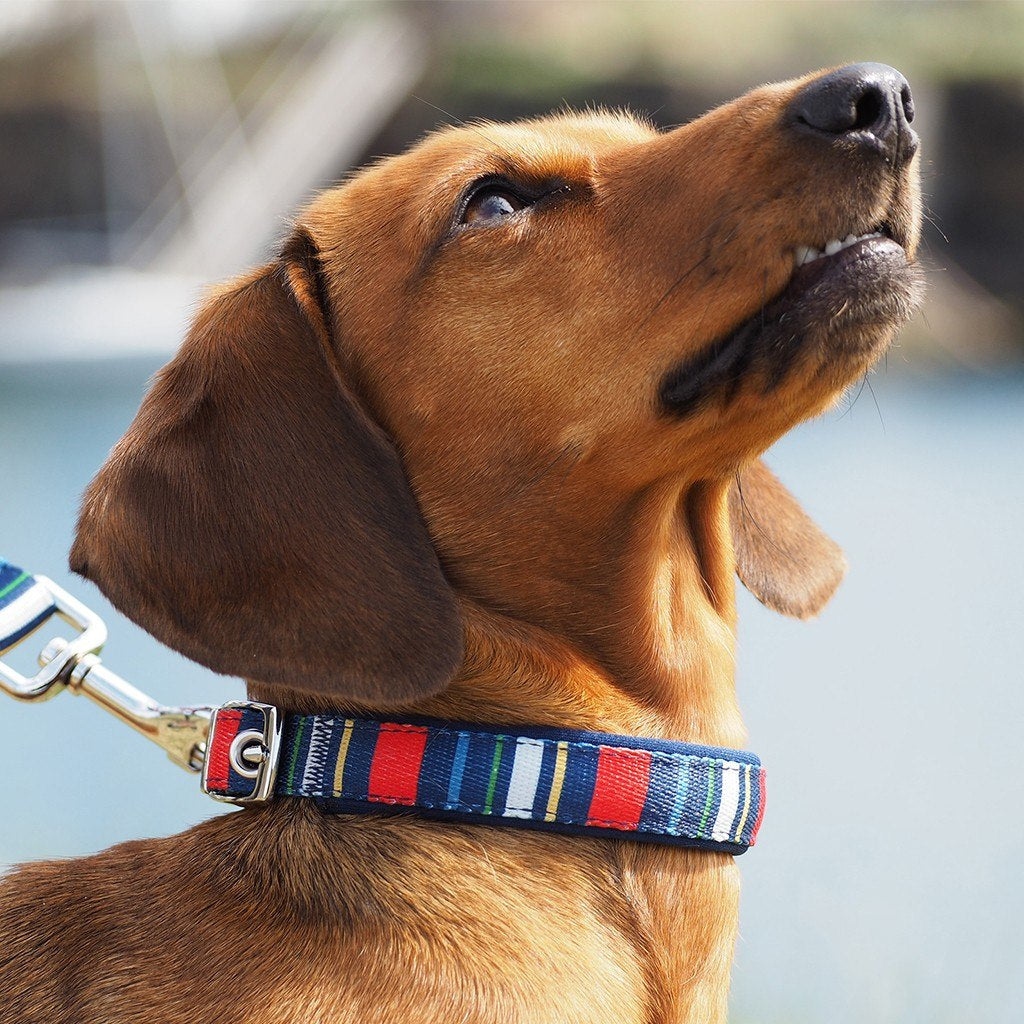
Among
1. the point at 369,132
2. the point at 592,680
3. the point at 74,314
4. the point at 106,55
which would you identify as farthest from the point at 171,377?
the point at 106,55

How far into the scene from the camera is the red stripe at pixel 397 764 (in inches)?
78.5

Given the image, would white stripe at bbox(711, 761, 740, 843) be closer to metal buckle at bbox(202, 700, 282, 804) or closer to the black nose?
metal buckle at bbox(202, 700, 282, 804)

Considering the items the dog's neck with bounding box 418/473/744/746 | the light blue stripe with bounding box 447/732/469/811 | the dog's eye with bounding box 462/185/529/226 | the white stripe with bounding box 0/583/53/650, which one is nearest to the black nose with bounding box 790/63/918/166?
the dog's eye with bounding box 462/185/529/226

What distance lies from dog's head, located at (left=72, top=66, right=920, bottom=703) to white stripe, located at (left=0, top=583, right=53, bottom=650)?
29cm

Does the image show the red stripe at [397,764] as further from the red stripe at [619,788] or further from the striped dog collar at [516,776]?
the red stripe at [619,788]

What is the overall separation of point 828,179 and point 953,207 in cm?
2043

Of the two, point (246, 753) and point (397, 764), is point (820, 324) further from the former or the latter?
point (246, 753)

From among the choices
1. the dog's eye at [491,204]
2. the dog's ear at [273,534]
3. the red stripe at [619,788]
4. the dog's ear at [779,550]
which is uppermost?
the dog's eye at [491,204]

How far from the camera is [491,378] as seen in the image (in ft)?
7.37

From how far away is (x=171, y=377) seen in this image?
2326 millimetres

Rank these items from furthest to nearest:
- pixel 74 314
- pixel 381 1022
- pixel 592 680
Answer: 1. pixel 74 314
2. pixel 592 680
3. pixel 381 1022

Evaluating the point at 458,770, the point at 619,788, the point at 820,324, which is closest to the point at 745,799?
the point at 619,788

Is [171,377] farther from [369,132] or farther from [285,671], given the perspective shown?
[369,132]

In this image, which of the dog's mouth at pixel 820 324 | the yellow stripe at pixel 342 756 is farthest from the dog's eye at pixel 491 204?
the yellow stripe at pixel 342 756
